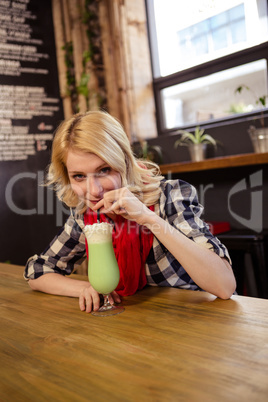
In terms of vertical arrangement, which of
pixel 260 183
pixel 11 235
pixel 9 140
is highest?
pixel 9 140

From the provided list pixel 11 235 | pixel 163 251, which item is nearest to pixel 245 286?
pixel 163 251

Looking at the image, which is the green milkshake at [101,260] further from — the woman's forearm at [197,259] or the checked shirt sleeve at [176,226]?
the checked shirt sleeve at [176,226]

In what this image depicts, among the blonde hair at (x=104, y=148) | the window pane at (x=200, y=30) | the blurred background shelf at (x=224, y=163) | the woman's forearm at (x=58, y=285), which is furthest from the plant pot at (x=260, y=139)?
the woman's forearm at (x=58, y=285)

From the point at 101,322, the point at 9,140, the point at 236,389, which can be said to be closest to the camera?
the point at 236,389

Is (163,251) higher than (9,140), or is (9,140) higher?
(9,140)

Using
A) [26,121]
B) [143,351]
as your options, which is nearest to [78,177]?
[143,351]

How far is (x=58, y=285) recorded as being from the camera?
1.57 metres

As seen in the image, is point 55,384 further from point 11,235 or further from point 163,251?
point 11,235

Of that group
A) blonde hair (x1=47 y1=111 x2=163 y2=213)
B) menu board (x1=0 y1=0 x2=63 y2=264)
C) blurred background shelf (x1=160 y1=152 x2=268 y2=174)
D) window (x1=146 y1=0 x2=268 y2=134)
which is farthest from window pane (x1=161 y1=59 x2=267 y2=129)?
blonde hair (x1=47 y1=111 x2=163 y2=213)

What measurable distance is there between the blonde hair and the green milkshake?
292 mm

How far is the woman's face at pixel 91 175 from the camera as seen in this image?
4.94 ft

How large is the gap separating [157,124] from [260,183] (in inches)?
52.9

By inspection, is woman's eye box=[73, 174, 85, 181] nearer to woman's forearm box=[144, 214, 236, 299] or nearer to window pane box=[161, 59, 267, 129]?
woman's forearm box=[144, 214, 236, 299]

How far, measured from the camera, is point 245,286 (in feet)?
9.00
